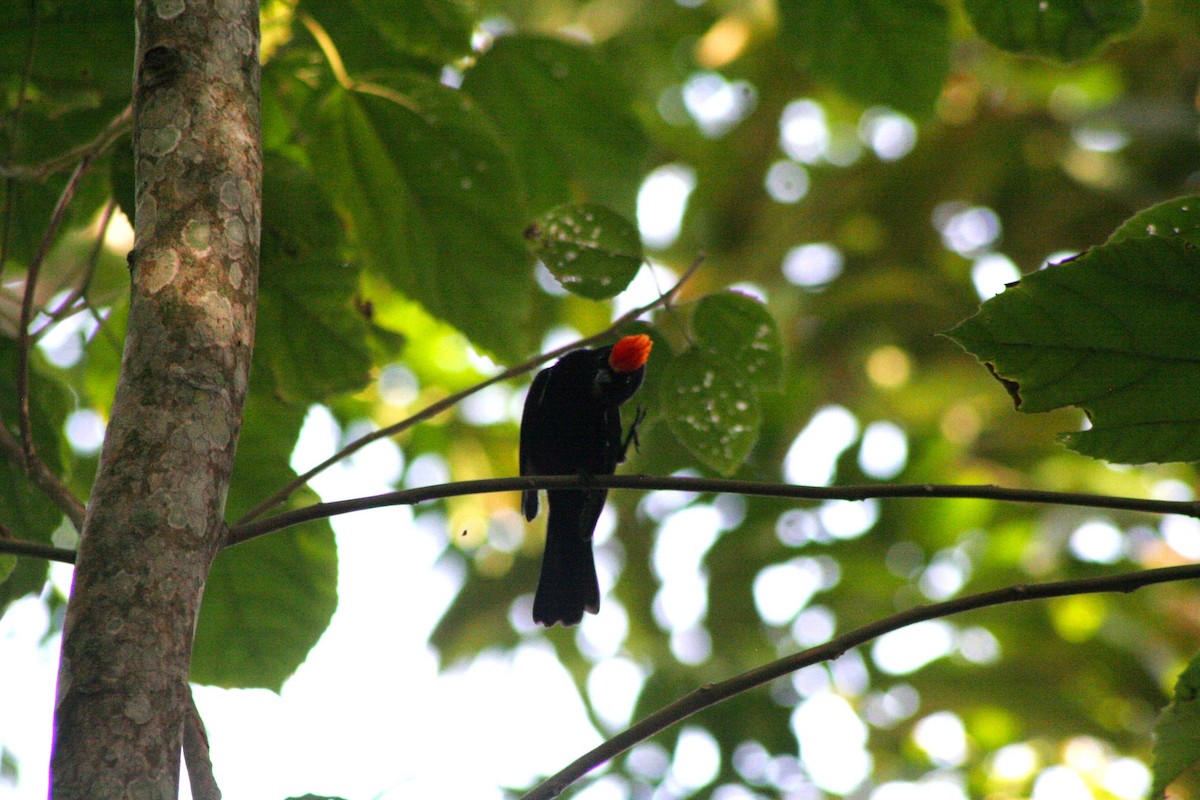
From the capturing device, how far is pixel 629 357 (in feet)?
8.61

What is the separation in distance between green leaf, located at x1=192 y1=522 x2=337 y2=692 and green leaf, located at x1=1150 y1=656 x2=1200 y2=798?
5.34 ft

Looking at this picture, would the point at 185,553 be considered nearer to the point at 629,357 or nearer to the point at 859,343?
the point at 629,357

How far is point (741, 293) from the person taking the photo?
2074mm

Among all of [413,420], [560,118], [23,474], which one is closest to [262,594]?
[23,474]

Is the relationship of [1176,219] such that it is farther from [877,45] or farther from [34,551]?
[877,45]

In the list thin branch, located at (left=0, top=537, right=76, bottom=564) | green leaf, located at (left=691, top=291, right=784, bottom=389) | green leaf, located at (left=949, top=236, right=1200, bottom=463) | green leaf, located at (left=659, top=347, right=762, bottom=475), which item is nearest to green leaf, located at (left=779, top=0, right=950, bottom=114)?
green leaf, located at (left=691, top=291, right=784, bottom=389)

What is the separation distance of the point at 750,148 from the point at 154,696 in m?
6.76

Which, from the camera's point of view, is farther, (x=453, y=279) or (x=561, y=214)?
(x=453, y=279)

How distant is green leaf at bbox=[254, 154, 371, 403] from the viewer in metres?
2.32

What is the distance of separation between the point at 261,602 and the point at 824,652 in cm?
139

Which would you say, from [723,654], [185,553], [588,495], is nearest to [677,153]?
[723,654]

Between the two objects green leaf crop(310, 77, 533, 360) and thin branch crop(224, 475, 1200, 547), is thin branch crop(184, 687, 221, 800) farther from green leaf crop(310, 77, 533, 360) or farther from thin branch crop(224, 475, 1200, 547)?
green leaf crop(310, 77, 533, 360)

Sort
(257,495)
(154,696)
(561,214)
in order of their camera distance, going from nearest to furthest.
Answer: (154,696), (561,214), (257,495)

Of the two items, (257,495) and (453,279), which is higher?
(453,279)
